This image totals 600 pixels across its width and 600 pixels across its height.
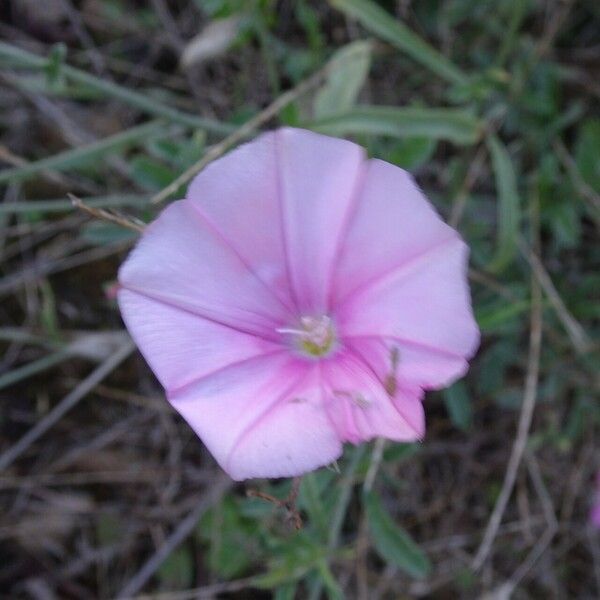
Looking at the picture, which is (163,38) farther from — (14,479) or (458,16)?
(14,479)

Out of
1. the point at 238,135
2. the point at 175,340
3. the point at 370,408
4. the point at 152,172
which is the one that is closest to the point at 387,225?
the point at 370,408

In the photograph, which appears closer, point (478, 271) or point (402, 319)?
point (402, 319)

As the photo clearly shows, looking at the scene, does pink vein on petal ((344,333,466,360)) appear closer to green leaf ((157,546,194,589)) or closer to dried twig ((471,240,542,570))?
dried twig ((471,240,542,570))

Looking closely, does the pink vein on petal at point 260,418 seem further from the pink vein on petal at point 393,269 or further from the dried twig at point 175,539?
the dried twig at point 175,539

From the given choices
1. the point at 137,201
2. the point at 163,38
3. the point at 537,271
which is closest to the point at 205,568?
the point at 137,201

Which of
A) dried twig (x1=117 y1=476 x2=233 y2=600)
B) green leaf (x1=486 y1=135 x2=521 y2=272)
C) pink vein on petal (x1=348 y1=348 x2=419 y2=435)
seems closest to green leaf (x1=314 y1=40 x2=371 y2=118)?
green leaf (x1=486 y1=135 x2=521 y2=272)

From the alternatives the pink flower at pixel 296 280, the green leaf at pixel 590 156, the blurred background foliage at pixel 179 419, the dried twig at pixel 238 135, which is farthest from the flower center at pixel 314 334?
the green leaf at pixel 590 156

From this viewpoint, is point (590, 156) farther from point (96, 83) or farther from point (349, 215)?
point (96, 83)

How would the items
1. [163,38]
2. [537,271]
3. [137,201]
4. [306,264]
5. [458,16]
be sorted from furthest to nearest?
[163,38]
[458,16]
[537,271]
[137,201]
[306,264]
